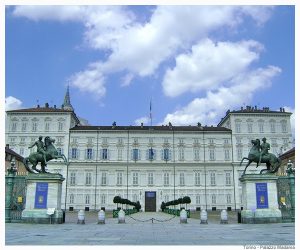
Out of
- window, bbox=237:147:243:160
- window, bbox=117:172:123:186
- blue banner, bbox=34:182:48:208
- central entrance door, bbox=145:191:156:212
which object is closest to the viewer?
blue banner, bbox=34:182:48:208

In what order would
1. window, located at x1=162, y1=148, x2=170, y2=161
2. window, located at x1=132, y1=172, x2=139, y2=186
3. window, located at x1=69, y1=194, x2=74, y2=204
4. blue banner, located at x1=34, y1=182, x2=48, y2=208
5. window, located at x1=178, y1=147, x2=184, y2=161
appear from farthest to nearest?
window, located at x1=178, y1=147, x2=184, y2=161 < window, located at x1=162, y1=148, x2=170, y2=161 < window, located at x1=132, y1=172, x2=139, y2=186 < window, located at x1=69, y1=194, x2=74, y2=204 < blue banner, located at x1=34, y1=182, x2=48, y2=208

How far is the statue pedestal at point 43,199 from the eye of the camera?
19675 mm

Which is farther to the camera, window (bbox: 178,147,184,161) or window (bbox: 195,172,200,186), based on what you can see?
window (bbox: 178,147,184,161)

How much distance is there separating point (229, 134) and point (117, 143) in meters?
18.8

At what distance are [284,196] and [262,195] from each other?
1893mm

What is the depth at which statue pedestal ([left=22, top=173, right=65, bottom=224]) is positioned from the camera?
19675 mm

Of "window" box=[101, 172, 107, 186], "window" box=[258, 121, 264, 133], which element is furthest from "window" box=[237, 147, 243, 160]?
"window" box=[101, 172, 107, 186]

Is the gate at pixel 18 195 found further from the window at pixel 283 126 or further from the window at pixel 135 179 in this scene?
the window at pixel 283 126

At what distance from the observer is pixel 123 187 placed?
6022 centimetres

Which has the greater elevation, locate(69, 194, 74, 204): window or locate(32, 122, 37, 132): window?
→ locate(32, 122, 37, 132): window

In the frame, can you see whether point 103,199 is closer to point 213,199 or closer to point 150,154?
point 150,154

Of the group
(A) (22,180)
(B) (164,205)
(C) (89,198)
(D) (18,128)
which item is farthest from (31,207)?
(D) (18,128)

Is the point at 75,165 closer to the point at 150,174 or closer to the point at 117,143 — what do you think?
the point at 117,143

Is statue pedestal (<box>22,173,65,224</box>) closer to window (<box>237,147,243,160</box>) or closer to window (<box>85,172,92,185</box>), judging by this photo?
window (<box>85,172,92,185</box>)
